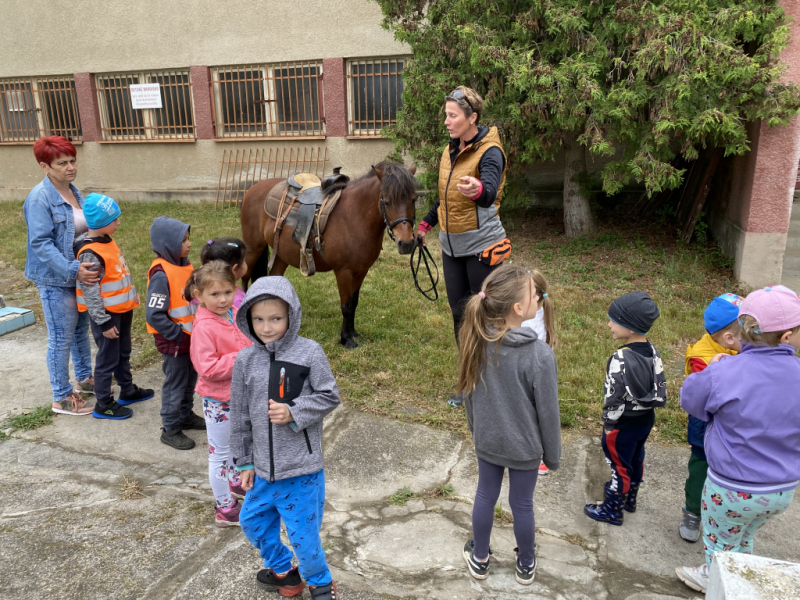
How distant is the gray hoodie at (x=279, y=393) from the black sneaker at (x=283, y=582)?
53 centimetres

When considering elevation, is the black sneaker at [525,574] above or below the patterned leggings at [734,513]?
below

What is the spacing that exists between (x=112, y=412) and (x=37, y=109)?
12509mm

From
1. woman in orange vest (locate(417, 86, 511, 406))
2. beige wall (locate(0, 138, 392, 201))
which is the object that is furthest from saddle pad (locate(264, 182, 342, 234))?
beige wall (locate(0, 138, 392, 201))

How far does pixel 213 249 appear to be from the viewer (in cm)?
318

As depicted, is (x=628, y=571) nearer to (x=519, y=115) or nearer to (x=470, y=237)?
(x=470, y=237)

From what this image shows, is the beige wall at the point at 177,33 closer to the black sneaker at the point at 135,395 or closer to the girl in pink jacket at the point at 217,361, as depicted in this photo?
the black sneaker at the point at 135,395

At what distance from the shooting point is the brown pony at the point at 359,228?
4.47 metres

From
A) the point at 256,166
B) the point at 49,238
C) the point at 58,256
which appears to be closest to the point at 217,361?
the point at 58,256

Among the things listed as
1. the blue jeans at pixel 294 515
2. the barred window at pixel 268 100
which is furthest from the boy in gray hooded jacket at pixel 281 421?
the barred window at pixel 268 100

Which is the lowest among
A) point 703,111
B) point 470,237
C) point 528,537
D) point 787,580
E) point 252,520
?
point 528,537

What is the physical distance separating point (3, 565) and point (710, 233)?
8.44 metres

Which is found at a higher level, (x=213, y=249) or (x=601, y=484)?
(x=213, y=249)

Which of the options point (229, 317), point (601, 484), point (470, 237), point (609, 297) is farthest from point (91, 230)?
point (609, 297)

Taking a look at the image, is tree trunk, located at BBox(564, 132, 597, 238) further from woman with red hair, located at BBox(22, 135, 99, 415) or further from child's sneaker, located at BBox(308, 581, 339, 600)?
child's sneaker, located at BBox(308, 581, 339, 600)
